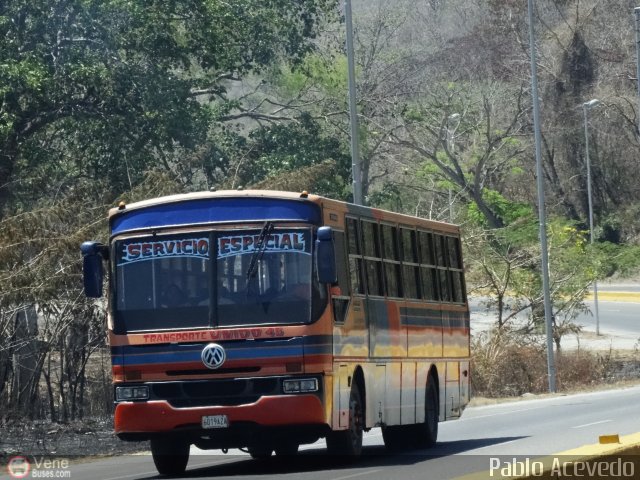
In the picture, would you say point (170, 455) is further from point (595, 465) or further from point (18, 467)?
point (595, 465)

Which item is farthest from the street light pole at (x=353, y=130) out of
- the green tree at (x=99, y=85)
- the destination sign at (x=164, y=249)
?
the destination sign at (x=164, y=249)

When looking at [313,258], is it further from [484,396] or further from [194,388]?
[484,396]

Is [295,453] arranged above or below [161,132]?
below

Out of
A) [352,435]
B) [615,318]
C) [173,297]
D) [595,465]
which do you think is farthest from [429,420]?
[615,318]

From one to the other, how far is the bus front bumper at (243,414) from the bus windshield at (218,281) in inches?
32.7

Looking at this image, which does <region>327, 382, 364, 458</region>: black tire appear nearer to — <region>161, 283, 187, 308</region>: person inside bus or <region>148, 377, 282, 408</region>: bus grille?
<region>148, 377, 282, 408</region>: bus grille

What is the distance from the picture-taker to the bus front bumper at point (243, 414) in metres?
14.4

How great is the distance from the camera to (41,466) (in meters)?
18.5

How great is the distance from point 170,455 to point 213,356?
172 cm

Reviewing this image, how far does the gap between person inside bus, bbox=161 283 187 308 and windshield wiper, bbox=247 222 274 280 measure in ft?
2.45

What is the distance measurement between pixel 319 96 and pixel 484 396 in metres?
20.6

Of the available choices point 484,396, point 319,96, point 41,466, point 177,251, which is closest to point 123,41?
point 484,396

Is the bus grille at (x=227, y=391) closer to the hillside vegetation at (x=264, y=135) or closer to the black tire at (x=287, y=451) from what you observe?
the black tire at (x=287, y=451)

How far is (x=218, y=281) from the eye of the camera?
1490 centimetres
